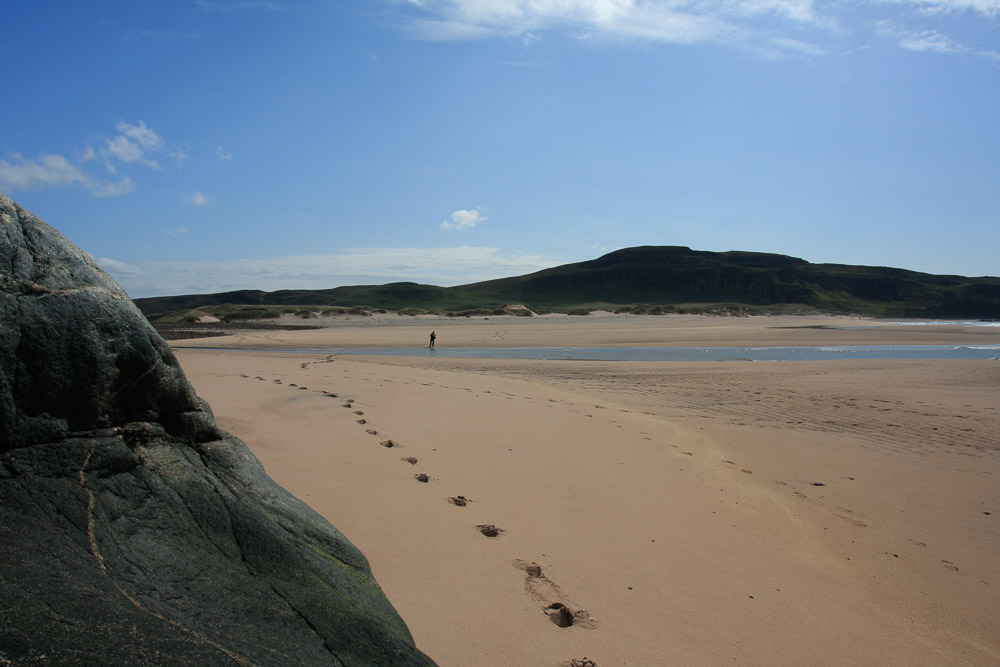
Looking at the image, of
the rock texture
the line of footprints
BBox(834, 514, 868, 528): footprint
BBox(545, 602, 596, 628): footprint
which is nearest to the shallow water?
BBox(834, 514, 868, 528): footprint

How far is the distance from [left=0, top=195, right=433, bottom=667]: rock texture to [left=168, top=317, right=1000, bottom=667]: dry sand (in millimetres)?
687

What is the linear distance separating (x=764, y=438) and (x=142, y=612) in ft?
26.9

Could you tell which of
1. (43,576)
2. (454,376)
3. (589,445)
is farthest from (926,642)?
(454,376)

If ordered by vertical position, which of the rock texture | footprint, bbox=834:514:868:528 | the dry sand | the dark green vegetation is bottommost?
footprint, bbox=834:514:868:528

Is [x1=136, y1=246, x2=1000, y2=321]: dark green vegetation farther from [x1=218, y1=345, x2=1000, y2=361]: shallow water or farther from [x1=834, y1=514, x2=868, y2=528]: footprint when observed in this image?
[x1=834, y1=514, x2=868, y2=528]: footprint

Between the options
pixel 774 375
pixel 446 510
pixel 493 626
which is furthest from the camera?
pixel 774 375

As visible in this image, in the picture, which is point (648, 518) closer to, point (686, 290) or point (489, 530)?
point (489, 530)

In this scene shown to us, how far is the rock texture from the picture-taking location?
177cm

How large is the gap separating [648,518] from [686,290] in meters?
125

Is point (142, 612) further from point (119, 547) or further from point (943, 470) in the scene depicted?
point (943, 470)

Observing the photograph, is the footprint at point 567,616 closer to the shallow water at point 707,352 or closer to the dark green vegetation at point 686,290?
the shallow water at point 707,352

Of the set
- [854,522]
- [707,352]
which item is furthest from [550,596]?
[707,352]

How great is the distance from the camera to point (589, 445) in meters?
6.87

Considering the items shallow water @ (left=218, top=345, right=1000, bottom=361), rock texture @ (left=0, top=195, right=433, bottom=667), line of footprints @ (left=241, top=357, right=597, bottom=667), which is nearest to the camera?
rock texture @ (left=0, top=195, right=433, bottom=667)
